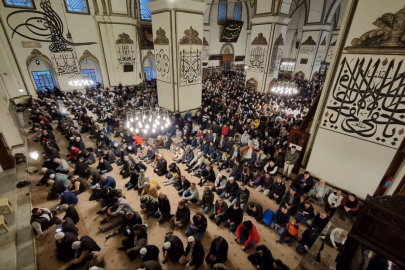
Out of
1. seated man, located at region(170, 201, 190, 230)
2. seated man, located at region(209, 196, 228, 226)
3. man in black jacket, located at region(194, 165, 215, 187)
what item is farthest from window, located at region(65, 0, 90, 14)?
seated man, located at region(209, 196, 228, 226)

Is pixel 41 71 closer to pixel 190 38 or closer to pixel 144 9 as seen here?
pixel 144 9

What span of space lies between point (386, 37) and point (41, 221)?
7.49 metres

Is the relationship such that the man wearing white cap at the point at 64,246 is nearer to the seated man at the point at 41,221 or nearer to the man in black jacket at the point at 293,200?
the seated man at the point at 41,221

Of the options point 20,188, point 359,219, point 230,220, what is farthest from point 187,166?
point 359,219

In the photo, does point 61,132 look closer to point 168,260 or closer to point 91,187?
point 91,187

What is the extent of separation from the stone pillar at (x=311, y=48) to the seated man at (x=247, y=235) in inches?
599

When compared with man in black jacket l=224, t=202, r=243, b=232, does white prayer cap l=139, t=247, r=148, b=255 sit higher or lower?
higher

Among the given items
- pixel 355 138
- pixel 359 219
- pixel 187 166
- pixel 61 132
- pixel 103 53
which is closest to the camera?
pixel 359 219

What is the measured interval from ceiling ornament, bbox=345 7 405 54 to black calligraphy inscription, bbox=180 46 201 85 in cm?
594

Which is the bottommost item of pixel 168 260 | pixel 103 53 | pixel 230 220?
pixel 168 260

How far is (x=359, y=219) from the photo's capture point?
190 centimetres

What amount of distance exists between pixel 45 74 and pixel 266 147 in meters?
13.0

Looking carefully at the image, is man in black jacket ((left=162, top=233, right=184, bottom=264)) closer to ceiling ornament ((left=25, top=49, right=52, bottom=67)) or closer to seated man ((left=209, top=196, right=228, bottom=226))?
seated man ((left=209, top=196, right=228, bottom=226))

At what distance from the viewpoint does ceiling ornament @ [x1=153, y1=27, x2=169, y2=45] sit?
8.01m
